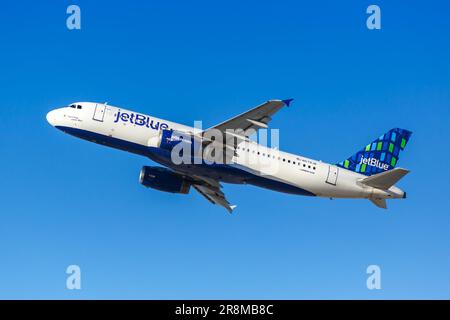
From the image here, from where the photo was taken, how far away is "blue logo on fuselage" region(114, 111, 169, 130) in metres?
52.3

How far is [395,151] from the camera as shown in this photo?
58.2 meters

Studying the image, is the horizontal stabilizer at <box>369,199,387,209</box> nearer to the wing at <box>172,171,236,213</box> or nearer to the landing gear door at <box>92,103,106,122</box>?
the wing at <box>172,171,236,213</box>

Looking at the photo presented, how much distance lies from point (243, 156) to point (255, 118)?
4.70m

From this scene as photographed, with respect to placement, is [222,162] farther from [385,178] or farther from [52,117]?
[52,117]

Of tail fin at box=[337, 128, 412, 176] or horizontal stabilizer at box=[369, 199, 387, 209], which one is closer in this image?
horizontal stabilizer at box=[369, 199, 387, 209]

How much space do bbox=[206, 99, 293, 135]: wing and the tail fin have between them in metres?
10.3

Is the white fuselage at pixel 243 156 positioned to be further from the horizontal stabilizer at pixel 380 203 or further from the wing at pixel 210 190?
the wing at pixel 210 190

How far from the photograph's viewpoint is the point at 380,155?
2277 inches

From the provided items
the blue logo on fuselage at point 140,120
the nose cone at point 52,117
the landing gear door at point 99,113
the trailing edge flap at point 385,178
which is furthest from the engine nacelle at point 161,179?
the trailing edge flap at point 385,178

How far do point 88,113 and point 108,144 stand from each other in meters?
2.73

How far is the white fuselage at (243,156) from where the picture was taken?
5212cm

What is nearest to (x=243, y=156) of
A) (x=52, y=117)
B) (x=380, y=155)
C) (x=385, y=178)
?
(x=385, y=178)

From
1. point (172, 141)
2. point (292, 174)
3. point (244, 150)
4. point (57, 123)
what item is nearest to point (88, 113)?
point (57, 123)

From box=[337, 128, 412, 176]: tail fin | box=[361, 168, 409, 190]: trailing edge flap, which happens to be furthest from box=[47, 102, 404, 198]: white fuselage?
box=[337, 128, 412, 176]: tail fin
